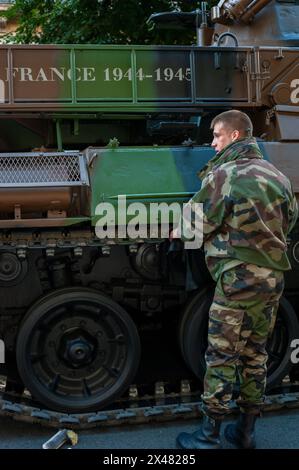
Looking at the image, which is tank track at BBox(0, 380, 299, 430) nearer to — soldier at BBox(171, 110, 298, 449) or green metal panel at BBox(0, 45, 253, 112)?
soldier at BBox(171, 110, 298, 449)

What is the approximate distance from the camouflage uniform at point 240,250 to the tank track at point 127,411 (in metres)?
0.70

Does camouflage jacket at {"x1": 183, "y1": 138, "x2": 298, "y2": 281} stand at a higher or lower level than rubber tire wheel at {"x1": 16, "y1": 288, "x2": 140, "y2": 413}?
higher

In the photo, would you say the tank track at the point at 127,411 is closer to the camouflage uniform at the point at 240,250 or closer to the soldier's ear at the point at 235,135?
the camouflage uniform at the point at 240,250

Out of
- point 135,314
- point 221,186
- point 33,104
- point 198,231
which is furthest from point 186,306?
point 33,104

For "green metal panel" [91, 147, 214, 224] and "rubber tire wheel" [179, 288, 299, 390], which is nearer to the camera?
"green metal panel" [91, 147, 214, 224]

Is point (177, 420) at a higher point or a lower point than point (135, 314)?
lower

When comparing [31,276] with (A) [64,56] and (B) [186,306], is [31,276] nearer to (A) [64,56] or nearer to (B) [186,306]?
(B) [186,306]

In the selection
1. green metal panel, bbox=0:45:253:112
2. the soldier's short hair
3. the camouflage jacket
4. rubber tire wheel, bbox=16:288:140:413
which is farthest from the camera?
green metal panel, bbox=0:45:253:112

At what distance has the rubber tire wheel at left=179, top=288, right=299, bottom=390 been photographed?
15.3 feet

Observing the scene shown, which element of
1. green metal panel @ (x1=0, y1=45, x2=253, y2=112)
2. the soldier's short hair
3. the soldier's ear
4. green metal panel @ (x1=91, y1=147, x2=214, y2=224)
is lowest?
green metal panel @ (x1=91, y1=147, x2=214, y2=224)

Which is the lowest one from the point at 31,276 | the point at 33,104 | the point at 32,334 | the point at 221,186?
the point at 32,334

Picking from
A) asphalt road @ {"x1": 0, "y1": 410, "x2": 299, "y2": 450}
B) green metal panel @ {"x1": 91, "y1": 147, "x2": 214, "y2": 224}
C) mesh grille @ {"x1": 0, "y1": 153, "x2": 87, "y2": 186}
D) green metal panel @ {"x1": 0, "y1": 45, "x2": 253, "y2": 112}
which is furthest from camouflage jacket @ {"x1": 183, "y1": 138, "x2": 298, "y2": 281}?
asphalt road @ {"x1": 0, "y1": 410, "x2": 299, "y2": 450}
